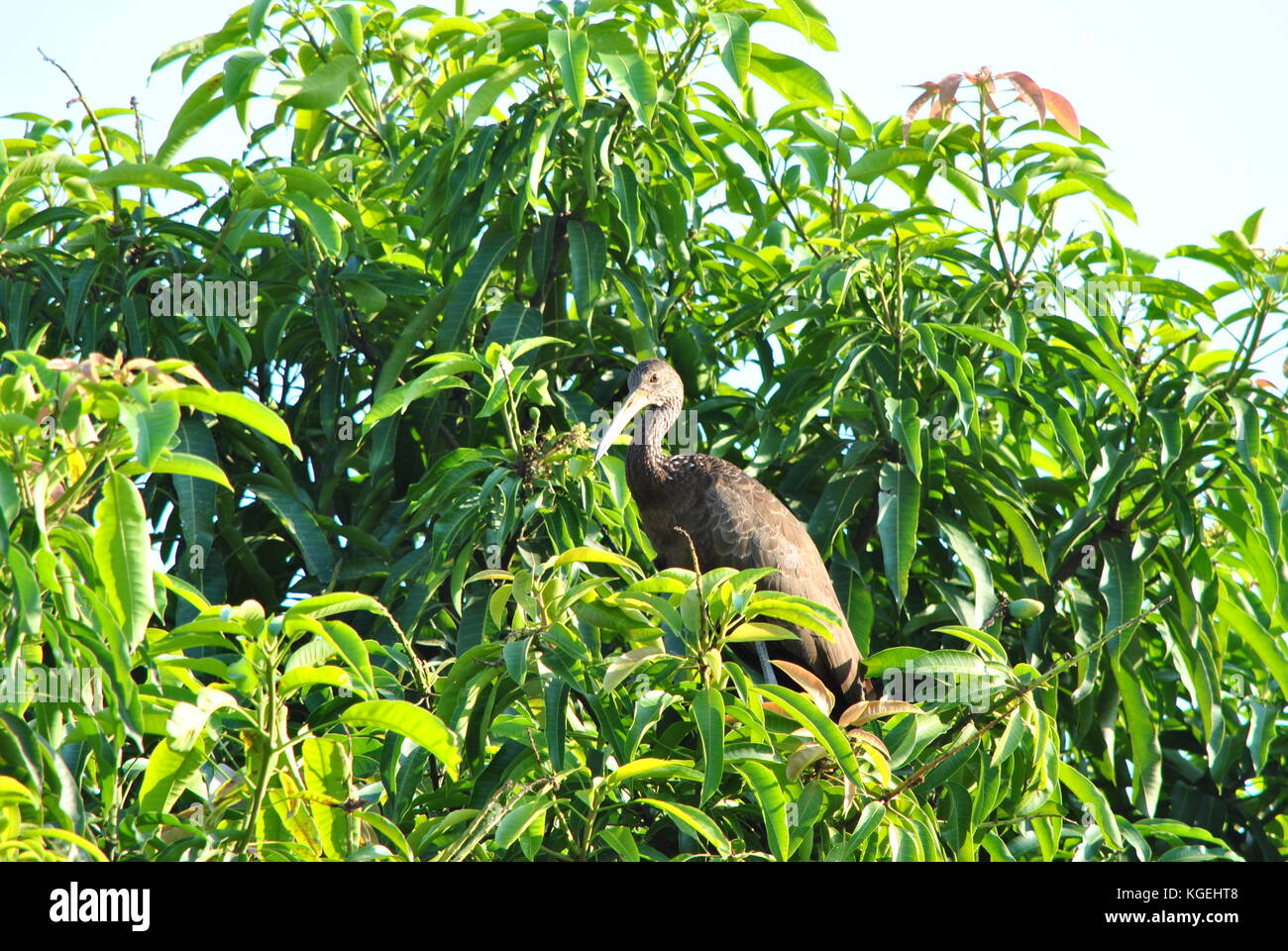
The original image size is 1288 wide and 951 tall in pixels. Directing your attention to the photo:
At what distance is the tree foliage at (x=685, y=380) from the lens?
12.9 ft

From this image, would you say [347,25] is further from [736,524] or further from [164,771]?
[164,771]

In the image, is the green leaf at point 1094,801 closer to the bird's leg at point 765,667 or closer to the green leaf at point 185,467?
the bird's leg at point 765,667

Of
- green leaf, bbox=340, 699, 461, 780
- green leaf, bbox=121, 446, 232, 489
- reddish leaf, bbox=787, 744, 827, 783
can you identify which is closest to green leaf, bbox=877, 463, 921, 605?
reddish leaf, bbox=787, 744, 827, 783

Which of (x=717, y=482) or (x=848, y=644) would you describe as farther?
(x=717, y=482)

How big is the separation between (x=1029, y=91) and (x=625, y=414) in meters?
1.78

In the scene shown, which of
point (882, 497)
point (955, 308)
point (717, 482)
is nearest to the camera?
point (882, 497)

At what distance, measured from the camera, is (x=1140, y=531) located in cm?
495

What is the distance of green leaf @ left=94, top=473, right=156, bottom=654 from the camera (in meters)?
2.43

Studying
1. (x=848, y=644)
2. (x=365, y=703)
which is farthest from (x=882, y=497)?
(x=365, y=703)

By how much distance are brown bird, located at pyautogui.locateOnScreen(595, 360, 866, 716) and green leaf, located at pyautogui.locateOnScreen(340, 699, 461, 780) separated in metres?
2.34

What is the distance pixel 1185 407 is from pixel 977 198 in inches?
41.9

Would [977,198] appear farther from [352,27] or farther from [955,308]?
[352,27]

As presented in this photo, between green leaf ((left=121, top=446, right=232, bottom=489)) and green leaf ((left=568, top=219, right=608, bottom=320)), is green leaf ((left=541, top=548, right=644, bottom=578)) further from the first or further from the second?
green leaf ((left=568, top=219, right=608, bottom=320))

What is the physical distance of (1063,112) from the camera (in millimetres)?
4629
